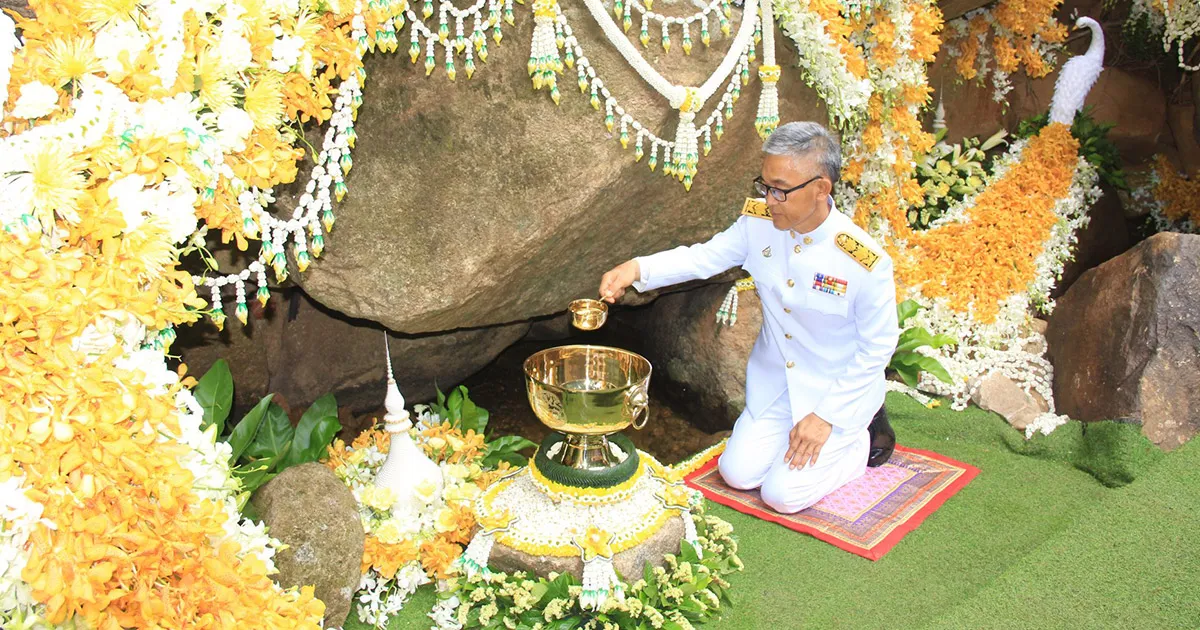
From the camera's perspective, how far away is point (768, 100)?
368cm

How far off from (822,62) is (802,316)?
4.20 ft

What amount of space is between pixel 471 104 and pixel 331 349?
1679mm

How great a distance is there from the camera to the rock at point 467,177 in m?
3.20

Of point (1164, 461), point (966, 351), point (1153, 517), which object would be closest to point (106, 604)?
point (1153, 517)

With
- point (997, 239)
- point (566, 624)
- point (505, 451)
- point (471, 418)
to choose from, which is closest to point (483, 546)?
point (566, 624)

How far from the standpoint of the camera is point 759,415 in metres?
3.86

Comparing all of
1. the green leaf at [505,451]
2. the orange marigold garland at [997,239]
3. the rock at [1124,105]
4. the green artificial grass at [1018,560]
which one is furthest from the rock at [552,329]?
the rock at [1124,105]

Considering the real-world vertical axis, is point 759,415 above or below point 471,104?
below

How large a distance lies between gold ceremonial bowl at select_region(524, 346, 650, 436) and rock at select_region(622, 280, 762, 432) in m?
1.30

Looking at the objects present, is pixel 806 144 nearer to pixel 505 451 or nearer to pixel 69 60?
pixel 505 451

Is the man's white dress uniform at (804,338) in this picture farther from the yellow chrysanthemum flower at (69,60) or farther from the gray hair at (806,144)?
the yellow chrysanthemum flower at (69,60)

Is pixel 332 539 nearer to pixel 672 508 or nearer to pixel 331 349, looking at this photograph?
pixel 672 508

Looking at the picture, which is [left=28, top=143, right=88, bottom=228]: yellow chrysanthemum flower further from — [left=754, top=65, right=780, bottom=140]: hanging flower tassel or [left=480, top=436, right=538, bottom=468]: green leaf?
[left=754, top=65, right=780, bottom=140]: hanging flower tassel

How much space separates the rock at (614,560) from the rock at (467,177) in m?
0.97
